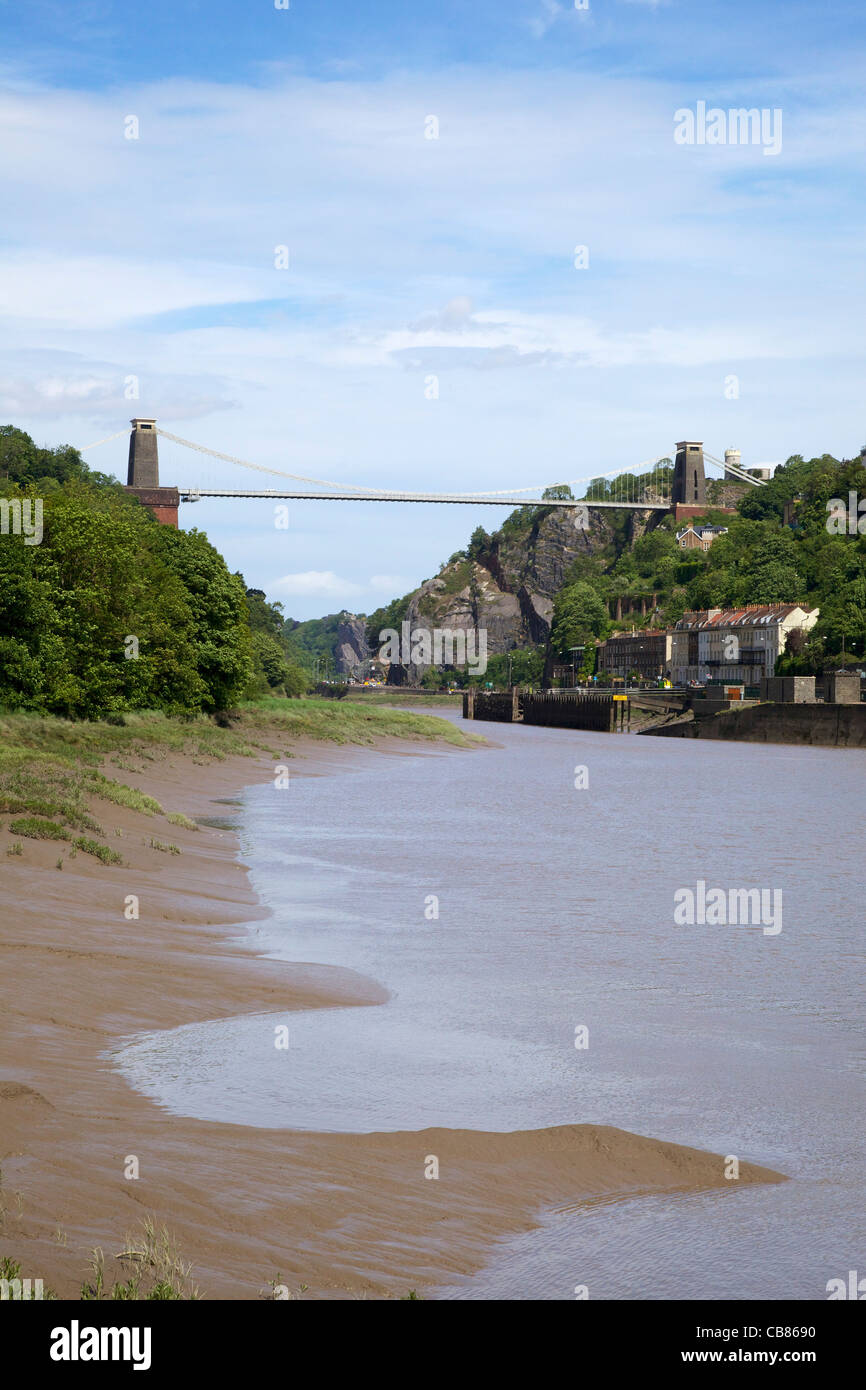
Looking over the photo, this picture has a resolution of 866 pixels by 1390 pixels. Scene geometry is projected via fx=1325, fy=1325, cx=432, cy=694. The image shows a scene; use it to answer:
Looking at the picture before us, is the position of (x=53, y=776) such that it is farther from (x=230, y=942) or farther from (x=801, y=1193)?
(x=801, y=1193)

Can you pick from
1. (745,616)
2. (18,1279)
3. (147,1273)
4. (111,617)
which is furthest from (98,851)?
(745,616)

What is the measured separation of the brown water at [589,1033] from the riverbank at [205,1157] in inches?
14.4

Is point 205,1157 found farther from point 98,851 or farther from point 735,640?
point 735,640

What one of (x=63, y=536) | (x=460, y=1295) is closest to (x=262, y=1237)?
(x=460, y=1295)

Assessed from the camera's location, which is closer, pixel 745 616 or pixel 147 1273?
pixel 147 1273

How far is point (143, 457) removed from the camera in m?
163

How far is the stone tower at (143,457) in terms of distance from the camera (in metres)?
162

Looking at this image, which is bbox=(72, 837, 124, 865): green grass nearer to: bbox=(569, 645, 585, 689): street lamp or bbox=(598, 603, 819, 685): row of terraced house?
bbox=(598, 603, 819, 685): row of terraced house

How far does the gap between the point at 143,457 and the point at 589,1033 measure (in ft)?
521

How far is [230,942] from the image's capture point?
49.8 feet

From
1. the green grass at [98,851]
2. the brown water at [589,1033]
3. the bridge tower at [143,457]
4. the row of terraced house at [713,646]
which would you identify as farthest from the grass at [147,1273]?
the bridge tower at [143,457]

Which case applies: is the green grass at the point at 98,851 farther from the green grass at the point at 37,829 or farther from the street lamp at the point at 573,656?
the street lamp at the point at 573,656

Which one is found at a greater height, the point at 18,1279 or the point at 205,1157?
the point at 18,1279

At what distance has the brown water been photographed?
302 inches
